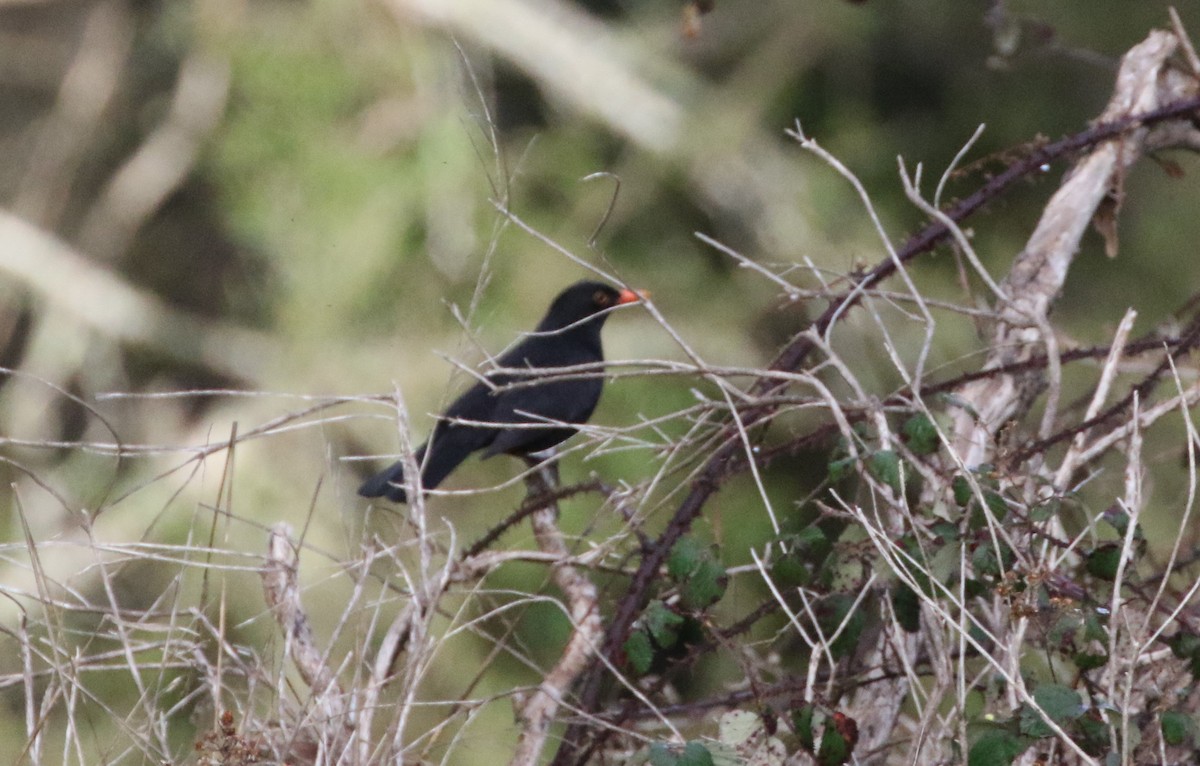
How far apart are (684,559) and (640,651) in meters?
0.21

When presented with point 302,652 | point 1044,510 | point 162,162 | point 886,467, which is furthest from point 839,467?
point 162,162

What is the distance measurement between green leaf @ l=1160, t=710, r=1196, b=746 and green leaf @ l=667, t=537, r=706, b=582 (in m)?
0.82

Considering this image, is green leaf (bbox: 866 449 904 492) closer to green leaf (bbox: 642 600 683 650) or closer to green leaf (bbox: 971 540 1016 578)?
green leaf (bbox: 971 540 1016 578)

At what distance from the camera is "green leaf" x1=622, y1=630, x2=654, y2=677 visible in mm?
2646

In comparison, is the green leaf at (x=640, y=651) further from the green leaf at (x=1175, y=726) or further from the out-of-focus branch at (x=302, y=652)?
the green leaf at (x=1175, y=726)

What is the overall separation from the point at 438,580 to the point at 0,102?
10273 mm

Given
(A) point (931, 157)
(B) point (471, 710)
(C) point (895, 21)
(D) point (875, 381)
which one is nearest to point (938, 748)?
(B) point (471, 710)

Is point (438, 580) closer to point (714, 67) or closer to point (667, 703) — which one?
point (667, 703)

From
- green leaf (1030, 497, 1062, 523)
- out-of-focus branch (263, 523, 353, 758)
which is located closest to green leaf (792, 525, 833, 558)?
green leaf (1030, 497, 1062, 523)

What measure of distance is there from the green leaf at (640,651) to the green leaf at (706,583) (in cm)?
14

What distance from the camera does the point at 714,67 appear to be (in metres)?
10.1

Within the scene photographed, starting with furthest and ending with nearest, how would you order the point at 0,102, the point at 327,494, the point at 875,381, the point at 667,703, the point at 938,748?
the point at 0,102 → the point at 327,494 → the point at 875,381 → the point at 667,703 → the point at 938,748

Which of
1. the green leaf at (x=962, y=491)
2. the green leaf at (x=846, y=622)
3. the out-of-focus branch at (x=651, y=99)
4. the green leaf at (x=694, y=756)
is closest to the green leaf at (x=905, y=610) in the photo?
the green leaf at (x=846, y=622)

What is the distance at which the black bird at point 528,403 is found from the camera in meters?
4.75
